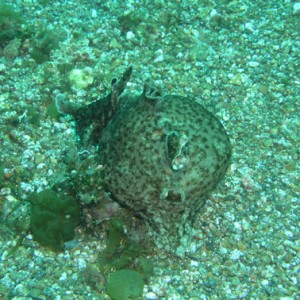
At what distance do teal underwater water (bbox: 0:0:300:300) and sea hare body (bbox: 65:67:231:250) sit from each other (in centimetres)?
1

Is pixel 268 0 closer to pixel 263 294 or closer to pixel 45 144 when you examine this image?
pixel 45 144

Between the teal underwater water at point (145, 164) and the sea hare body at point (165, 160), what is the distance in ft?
0.04

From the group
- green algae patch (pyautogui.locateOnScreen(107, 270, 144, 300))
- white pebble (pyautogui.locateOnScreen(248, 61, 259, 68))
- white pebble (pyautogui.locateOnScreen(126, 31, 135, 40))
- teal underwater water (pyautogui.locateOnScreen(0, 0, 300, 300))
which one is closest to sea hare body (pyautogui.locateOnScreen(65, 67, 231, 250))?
A: teal underwater water (pyautogui.locateOnScreen(0, 0, 300, 300))

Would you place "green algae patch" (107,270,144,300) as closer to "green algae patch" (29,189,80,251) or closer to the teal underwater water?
the teal underwater water

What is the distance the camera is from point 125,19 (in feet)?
18.6

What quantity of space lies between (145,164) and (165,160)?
7.4 inches

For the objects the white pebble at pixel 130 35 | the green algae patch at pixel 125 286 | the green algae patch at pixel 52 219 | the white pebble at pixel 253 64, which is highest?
the white pebble at pixel 130 35

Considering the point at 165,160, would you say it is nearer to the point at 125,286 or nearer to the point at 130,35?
the point at 125,286

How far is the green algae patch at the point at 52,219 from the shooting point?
3.39m

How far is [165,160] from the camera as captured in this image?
309 cm

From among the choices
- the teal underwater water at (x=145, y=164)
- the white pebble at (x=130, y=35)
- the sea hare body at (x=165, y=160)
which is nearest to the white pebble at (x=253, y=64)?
the teal underwater water at (x=145, y=164)

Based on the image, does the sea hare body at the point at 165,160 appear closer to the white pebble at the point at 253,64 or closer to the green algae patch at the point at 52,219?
the green algae patch at the point at 52,219

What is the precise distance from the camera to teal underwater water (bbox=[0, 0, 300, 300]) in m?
3.22

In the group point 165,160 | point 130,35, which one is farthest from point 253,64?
point 165,160
